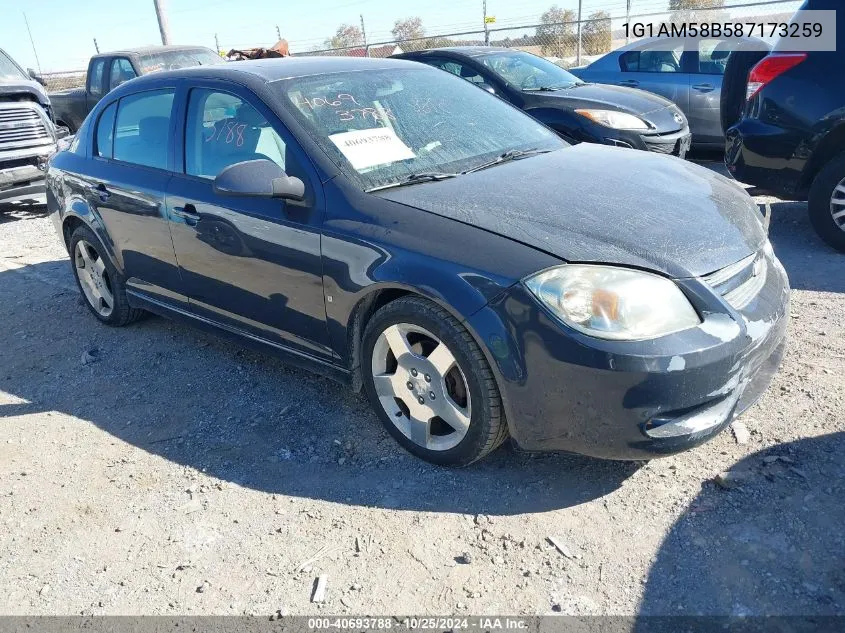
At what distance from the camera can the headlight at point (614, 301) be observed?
249 cm

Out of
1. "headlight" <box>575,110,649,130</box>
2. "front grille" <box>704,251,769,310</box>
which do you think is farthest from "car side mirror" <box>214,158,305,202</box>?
"headlight" <box>575,110,649,130</box>

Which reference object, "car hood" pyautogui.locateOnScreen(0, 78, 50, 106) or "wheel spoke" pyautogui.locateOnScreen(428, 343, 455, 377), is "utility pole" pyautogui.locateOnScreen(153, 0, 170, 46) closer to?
"car hood" pyautogui.locateOnScreen(0, 78, 50, 106)

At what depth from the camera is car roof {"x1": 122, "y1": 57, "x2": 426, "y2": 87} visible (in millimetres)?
3621

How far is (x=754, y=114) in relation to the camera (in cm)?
535

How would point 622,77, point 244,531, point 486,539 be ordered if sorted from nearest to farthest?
point 486,539, point 244,531, point 622,77

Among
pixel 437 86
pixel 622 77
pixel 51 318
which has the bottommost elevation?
pixel 51 318

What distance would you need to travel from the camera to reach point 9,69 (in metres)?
9.45

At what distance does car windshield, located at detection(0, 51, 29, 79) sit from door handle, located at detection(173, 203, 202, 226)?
7218 millimetres

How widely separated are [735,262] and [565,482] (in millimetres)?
1089

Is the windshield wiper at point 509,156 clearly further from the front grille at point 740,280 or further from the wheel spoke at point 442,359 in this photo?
the front grille at point 740,280

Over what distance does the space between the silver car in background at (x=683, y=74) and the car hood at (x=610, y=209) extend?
5405mm

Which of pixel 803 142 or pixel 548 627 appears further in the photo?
pixel 803 142

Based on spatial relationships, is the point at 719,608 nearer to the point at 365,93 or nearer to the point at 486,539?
the point at 486,539

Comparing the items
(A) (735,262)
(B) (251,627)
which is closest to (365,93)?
(A) (735,262)
